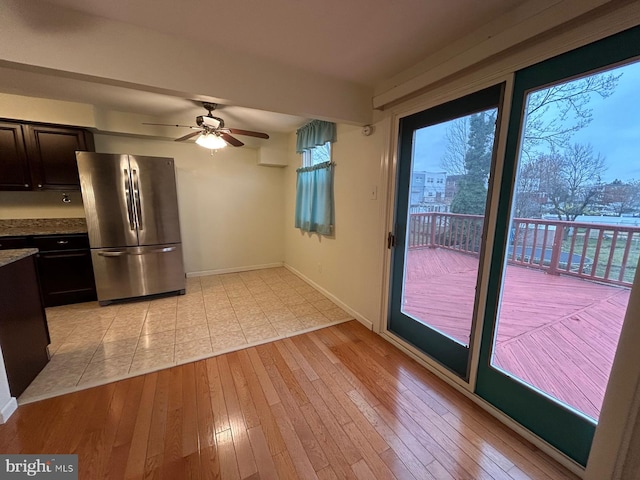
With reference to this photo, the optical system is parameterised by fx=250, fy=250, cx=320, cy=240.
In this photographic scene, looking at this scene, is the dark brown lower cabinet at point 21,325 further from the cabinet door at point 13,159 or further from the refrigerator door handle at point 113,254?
the cabinet door at point 13,159

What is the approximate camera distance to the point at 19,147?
2842mm

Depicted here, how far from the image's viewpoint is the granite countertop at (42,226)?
9.60 feet

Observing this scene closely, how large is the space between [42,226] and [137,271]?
1.30 meters

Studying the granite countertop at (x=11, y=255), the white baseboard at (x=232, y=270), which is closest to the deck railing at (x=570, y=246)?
the granite countertop at (x=11, y=255)

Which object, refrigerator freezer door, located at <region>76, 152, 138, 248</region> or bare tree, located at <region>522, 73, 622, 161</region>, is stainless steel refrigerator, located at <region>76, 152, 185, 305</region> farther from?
bare tree, located at <region>522, 73, 622, 161</region>

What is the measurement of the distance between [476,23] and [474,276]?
1583 mm

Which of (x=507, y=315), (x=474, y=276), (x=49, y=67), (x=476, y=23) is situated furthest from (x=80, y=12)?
(x=507, y=315)

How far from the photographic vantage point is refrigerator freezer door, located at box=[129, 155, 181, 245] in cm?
306

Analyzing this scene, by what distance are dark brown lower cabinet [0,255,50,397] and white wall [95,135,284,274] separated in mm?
2247

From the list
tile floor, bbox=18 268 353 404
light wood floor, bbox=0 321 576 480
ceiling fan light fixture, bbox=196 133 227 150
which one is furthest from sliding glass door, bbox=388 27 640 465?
ceiling fan light fixture, bbox=196 133 227 150

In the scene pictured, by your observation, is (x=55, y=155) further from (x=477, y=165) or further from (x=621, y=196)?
(x=621, y=196)

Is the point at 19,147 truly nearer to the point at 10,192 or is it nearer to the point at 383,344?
the point at 10,192

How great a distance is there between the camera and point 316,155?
3.59 metres

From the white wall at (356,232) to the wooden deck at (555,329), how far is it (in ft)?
2.74
